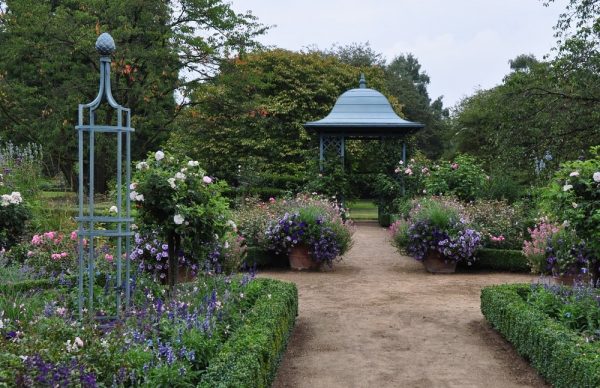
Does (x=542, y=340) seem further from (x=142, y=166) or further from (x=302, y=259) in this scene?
(x=302, y=259)

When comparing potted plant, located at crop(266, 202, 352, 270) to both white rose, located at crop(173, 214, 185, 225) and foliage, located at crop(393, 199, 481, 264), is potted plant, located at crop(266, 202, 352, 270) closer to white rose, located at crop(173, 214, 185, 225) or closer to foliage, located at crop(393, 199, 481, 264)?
foliage, located at crop(393, 199, 481, 264)

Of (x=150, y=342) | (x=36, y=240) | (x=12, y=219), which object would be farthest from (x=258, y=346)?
(x=12, y=219)

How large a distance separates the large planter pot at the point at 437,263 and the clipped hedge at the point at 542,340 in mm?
3364

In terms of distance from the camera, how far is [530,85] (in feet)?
50.6

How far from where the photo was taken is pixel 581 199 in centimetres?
637

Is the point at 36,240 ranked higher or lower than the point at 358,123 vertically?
lower

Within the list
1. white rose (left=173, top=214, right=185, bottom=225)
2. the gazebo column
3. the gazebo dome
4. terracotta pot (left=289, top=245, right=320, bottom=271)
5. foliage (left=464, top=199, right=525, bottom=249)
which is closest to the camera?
white rose (left=173, top=214, right=185, bottom=225)

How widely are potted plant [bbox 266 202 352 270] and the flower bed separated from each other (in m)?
4.10

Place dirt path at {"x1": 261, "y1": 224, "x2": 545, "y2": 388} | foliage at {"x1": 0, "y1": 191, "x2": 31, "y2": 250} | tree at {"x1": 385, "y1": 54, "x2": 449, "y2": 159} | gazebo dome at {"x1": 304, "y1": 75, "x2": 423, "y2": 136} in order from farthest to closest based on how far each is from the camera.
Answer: tree at {"x1": 385, "y1": 54, "x2": 449, "y2": 159} < gazebo dome at {"x1": 304, "y1": 75, "x2": 423, "y2": 136} < foliage at {"x1": 0, "y1": 191, "x2": 31, "y2": 250} < dirt path at {"x1": 261, "y1": 224, "x2": 545, "y2": 388}

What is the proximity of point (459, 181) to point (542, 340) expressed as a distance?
9874 millimetres

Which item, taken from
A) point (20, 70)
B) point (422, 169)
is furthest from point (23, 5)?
point (422, 169)

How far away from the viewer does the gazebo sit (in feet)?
53.6

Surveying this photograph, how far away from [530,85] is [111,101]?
12.8 metres

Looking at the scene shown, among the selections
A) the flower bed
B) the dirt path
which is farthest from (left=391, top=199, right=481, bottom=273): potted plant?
the flower bed
